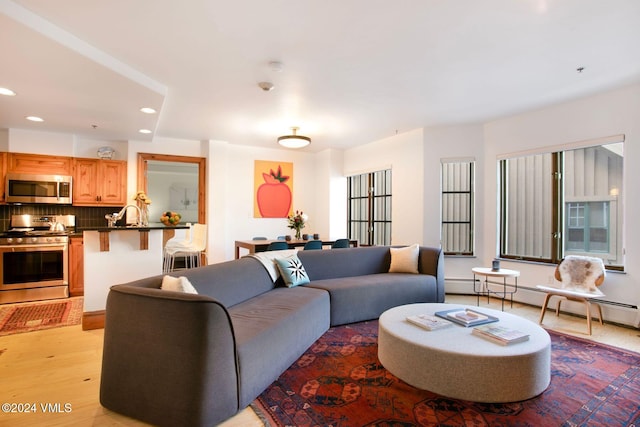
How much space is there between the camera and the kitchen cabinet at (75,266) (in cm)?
505

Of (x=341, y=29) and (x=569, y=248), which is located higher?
(x=341, y=29)

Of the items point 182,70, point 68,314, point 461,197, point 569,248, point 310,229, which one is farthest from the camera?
point 310,229

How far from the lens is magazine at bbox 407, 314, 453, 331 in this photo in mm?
2596

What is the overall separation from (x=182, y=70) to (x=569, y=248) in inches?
209

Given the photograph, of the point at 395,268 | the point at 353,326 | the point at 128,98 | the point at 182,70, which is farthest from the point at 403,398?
the point at 128,98

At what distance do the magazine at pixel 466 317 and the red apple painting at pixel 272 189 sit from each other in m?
4.87

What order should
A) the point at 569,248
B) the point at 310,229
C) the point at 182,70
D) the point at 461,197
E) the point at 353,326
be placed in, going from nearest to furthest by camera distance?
1. the point at 182,70
2. the point at 353,326
3. the point at 569,248
4. the point at 461,197
5. the point at 310,229

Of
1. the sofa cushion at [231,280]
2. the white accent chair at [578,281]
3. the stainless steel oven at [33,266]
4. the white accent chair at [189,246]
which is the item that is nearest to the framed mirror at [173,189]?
the white accent chair at [189,246]

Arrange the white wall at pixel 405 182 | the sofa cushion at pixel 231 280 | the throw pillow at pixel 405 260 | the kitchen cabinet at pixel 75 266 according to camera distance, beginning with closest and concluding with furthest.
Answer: the sofa cushion at pixel 231 280, the throw pillow at pixel 405 260, the kitchen cabinet at pixel 75 266, the white wall at pixel 405 182

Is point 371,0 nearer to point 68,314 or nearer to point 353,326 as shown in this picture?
point 353,326

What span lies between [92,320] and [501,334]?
12.9 ft

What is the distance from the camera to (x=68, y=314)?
13.5 ft

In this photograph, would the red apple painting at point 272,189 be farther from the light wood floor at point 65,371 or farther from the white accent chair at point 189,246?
the light wood floor at point 65,371

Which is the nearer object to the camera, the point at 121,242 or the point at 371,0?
the point at 371,0
